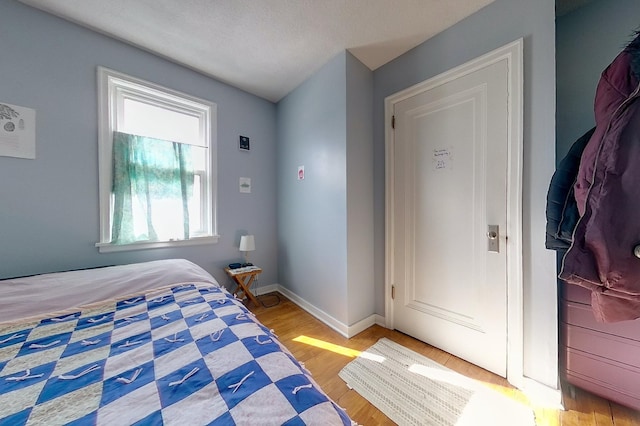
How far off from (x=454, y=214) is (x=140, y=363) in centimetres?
195

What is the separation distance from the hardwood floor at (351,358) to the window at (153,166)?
1.27 metres

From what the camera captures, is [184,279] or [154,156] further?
[154,156]

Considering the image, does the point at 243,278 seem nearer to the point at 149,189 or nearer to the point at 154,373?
the point at 149,189

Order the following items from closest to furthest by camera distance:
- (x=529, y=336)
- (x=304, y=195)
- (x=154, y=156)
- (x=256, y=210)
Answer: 1. (x=529, y=336)
2. (x=154, y=156)
3. (x=304, y=195)
4. (x=256, y=210)

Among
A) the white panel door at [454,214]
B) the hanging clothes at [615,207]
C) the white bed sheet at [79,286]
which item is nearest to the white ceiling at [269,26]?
the white panel door at [454,214]

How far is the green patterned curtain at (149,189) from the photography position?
6.14ft

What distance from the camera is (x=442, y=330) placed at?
1.71 meters

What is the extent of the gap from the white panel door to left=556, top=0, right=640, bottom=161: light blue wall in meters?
0.47

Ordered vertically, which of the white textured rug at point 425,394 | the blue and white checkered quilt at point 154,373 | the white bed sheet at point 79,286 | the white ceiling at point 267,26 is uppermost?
the white ceiling at point 267,26

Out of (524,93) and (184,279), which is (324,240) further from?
(524,93)

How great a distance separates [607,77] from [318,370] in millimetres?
2085

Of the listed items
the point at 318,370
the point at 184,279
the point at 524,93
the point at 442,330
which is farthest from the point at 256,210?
the point at 524,93

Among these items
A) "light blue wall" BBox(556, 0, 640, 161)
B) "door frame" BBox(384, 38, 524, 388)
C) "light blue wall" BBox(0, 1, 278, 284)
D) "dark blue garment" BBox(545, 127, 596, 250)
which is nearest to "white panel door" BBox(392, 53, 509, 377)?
"door frame" BBox(384, 38, 524, 388)

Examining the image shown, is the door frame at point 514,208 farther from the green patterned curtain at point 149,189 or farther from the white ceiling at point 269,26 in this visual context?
the green patterned curtain at point 149,189
